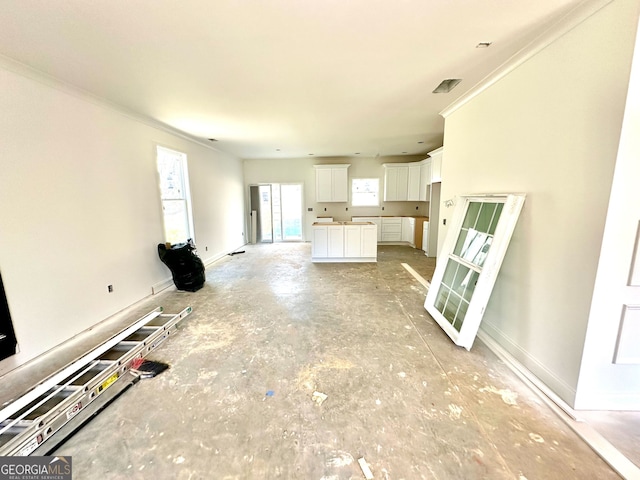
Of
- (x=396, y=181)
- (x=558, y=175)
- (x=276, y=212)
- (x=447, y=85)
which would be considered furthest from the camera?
(x=276, y=212)

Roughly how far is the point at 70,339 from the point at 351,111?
14.2 feet

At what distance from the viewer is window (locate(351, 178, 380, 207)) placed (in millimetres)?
8094

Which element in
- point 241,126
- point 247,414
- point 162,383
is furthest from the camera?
point 241,126

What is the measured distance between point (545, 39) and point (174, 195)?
5.30 metres

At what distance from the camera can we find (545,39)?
6.22 ft

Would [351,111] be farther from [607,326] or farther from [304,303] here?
[607,326]

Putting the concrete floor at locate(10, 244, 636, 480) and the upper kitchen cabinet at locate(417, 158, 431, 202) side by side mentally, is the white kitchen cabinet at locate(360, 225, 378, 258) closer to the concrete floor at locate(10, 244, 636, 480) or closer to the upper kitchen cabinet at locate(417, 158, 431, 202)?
the upper kitchen cabinet at locate(417, 158, 431, 202)

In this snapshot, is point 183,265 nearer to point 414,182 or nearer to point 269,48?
point 269,48

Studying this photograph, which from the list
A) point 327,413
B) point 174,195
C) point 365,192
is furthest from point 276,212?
point 327,413

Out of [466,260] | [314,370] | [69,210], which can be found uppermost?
[69,210]

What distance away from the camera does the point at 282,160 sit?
8.07 metres

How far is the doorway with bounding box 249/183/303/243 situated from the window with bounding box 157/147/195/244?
10.9 ft

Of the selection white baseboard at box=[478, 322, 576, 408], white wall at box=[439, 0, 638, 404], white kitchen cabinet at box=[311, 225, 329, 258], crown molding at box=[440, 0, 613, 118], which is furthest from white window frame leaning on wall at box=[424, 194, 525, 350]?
white kitchen cabinet at box=[311, 225, 329, 258]

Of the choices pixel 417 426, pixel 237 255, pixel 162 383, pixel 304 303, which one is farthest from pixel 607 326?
pixel 237 255
